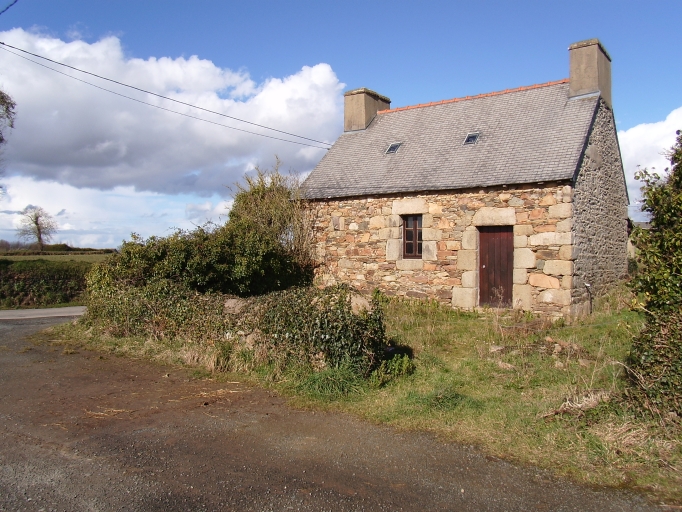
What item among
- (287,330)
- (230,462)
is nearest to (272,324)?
(287,330)

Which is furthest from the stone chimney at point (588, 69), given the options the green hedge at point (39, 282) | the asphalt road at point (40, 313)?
the green hedge at point (39, 282)

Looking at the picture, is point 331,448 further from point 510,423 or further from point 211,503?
point 510,423

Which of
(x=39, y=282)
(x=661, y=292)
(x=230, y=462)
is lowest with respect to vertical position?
(x=230, y=462)

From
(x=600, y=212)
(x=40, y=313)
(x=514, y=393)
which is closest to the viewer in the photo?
(x=514, y=393)

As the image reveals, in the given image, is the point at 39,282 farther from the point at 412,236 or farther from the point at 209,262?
the point at 412,236

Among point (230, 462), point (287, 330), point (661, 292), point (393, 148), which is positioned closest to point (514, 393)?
point (661, 292)

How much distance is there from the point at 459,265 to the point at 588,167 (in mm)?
3858

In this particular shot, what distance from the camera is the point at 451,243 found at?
13625mm

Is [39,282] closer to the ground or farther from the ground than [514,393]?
farther from the ground

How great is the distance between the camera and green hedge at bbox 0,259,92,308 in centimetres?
1750

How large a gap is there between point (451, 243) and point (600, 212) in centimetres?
393

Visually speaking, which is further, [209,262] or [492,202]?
[492,202]

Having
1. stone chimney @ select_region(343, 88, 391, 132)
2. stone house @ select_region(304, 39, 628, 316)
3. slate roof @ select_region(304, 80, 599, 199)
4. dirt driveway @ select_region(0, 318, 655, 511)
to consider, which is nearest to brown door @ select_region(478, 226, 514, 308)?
stone house @ select_region(304, 39, 628, 316)

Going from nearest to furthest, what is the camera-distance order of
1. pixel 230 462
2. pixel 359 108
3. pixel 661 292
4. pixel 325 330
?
pixel 230 462
pixel 661 292
pixel 325 330
pixel 359 108
